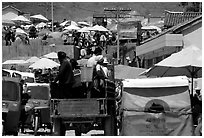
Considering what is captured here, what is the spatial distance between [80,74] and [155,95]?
7.75 feet

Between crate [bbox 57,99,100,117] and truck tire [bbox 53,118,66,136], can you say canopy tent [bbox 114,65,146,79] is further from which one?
crate [bbox 57,99,100,117]

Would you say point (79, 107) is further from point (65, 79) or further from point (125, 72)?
point (125, 72)

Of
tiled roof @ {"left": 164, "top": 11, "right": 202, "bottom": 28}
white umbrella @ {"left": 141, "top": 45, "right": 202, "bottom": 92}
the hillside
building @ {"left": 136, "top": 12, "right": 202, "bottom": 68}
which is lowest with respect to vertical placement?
white umbrella @ {"left": 141, "top": 45, "right": 202, "bottom": 92}

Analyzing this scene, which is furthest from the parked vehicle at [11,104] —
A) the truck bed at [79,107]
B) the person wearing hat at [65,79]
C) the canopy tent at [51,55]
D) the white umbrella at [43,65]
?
the canopy tent at [51,55]

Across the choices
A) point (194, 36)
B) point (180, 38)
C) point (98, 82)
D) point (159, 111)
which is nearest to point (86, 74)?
point (98, 82)

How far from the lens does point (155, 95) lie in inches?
459

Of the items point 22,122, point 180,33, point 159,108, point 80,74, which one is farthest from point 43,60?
point 159,108

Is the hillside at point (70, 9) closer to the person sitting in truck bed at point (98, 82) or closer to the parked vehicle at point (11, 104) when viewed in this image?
the parked vehicle at point (11, 104)

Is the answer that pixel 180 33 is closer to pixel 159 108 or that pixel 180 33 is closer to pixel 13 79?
pixel 13 79

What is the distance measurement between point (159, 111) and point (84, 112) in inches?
69.8

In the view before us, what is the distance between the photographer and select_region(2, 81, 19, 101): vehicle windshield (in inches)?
589

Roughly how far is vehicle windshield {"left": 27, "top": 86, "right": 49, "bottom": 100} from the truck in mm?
6227

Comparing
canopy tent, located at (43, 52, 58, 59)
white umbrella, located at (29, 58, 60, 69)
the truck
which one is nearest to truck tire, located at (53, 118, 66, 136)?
the truck

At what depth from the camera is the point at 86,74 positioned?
13.2 metres
